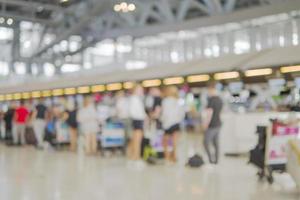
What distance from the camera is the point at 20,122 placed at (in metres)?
17.1

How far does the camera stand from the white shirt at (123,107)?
12.3 meters

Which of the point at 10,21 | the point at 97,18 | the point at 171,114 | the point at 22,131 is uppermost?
the point at 10,21

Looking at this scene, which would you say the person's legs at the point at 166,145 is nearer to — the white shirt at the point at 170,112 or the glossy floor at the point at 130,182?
the white shirt at the point at 170,112

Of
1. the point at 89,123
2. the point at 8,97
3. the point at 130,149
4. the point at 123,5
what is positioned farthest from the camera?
the point at 8,97

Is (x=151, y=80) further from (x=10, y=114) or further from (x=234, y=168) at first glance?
(x=234, y=168)

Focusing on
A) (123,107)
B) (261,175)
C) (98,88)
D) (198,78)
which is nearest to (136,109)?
(123,107)

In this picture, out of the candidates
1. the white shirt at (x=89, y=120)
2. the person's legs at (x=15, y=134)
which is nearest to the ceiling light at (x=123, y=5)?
the person's legs at (x=15, y=134)

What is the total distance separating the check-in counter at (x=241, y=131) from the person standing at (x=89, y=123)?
3401 mm

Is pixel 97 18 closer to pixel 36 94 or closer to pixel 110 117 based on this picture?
pixel 36 94

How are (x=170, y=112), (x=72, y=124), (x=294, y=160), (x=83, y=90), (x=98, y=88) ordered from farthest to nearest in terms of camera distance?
(x=83, y=90)
(x=98, y=88)
(x=72, y=124)
(x=170, y=112)
(x=294, y=160)

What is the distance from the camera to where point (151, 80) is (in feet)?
56.9

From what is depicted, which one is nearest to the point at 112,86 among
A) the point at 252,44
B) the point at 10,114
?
the point at 10,114

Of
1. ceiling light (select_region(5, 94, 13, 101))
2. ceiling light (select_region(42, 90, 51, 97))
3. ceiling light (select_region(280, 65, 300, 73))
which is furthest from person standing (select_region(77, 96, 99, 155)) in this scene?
ceiling light (select_region(5, 94, 13, 101))

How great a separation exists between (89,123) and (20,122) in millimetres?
4863
